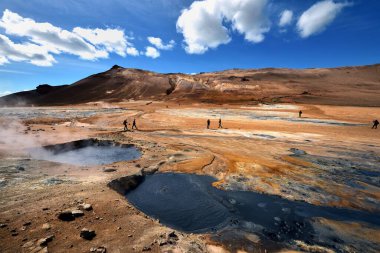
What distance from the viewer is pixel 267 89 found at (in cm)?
8750

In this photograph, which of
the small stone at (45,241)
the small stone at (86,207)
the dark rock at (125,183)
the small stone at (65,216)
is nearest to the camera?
the small stone at (45,241)

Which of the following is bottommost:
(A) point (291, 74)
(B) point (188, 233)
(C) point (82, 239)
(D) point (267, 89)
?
(B) point (188, 233)

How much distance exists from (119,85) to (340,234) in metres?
95.4

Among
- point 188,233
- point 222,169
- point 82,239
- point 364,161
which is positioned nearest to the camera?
point 82,239

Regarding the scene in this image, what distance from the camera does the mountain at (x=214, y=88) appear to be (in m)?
76.8

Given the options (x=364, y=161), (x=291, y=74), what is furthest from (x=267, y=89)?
(x=364, y=161)

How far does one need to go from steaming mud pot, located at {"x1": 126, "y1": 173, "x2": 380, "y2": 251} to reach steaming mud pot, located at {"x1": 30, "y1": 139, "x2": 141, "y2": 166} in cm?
558

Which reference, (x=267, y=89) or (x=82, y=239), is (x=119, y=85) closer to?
(x=267, y=89)

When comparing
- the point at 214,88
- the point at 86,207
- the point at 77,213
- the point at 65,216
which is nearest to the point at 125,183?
the point at 86,207

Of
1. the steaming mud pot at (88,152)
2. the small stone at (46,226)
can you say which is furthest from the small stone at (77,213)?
the steaming mud pot at (88,152)

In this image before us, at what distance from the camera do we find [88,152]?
1997cm

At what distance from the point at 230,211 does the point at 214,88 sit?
83383 mm

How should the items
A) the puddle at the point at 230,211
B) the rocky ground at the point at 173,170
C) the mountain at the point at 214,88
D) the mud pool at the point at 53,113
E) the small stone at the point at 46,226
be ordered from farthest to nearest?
the mountain at the point at 214,88, the mud pool at the point at 53,113, the puddle at the point at 230,211, the small stone at the point at 46,226, the rocky ground at the point at 173,170

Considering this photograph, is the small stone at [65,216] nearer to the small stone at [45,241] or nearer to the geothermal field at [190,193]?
the geothermal field at [190,193]
